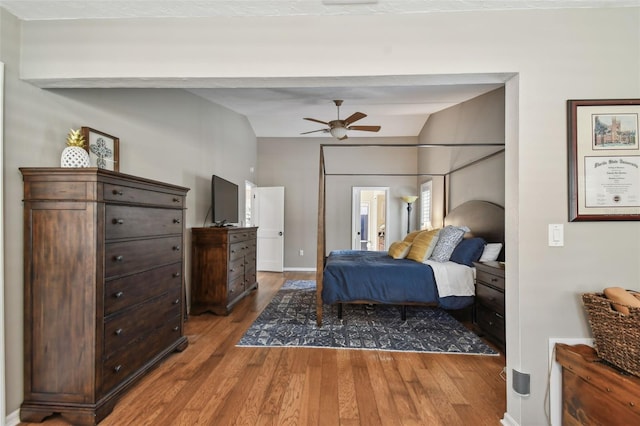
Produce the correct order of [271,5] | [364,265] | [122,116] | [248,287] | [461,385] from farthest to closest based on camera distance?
[248,287]
[364,265]
[122,116]
[461,385]
[271,5]

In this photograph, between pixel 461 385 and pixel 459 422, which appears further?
pixel 461 385

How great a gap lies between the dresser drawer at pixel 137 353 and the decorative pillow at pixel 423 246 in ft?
9.10

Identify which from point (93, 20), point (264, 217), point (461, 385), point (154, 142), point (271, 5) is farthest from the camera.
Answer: point (264, 217)

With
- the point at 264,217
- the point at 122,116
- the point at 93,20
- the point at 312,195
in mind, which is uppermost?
the point at 93,20

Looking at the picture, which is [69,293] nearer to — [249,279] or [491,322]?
[249,279]

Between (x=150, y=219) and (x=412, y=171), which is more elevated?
(x=412, y=171)

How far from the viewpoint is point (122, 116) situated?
9.41 ft

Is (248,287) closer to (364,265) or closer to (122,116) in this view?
(364,265)

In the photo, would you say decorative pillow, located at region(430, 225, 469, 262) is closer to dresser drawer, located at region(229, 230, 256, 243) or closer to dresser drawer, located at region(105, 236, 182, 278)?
dresser drawer, located at region(229, 230, 256, 243)

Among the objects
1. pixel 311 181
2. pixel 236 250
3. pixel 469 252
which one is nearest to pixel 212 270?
pixel 236 250

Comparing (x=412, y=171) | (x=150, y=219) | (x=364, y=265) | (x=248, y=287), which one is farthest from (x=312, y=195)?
(x=150, y=219)

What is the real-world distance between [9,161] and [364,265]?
3060 millimetres

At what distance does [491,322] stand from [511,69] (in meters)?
2.33

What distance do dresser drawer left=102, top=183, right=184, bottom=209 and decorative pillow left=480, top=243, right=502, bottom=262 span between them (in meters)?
3.19
